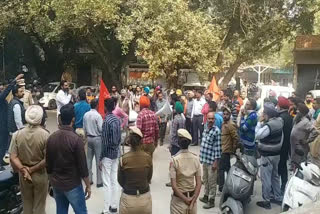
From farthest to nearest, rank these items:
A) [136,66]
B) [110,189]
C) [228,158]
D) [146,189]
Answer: [136,66]
[228,158]
[110,189]
[146,189]

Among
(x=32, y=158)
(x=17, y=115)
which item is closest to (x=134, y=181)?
(x=32, y=158)

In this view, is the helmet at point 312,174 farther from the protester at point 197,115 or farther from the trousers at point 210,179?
the protester at point 197,115

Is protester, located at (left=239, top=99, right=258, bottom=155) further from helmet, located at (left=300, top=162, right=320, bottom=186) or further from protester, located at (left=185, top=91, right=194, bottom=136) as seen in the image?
protester, located at (left=185, top=91, right=194, bottom=136)

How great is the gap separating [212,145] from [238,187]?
0.87 metres

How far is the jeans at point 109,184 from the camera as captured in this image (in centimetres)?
630

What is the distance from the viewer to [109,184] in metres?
6.29

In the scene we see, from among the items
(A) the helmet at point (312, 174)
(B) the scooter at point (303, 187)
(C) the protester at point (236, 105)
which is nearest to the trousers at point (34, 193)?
(B) the scooter at point (303, 187)

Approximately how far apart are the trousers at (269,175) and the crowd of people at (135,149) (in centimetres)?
2

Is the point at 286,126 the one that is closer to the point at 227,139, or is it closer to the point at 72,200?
the point at 227,139

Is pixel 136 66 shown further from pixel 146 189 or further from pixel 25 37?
pixel 146 189

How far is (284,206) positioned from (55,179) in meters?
3.04

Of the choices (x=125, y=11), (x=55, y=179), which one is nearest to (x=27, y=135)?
(x=55, y=179)

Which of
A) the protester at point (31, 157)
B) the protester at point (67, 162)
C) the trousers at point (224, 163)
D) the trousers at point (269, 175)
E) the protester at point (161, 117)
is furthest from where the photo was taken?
the protester at point (161, 117)

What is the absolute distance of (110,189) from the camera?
249 inches
